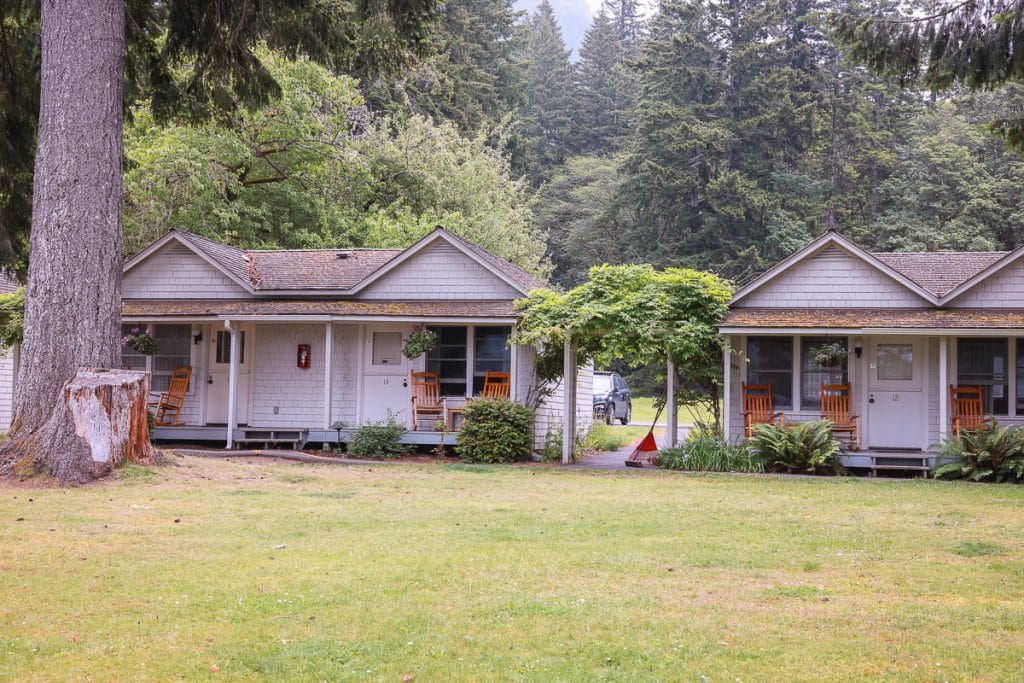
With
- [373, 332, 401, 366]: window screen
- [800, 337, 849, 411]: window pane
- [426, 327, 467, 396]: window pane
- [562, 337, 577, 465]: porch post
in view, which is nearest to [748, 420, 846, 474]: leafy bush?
[800, 337, 849, 411]: window pane

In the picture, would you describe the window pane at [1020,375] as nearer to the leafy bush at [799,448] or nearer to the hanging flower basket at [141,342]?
the leafy bush at [799,448]

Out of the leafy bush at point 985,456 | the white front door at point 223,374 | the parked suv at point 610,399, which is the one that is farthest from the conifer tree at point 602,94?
the leafy bush at point 985,456

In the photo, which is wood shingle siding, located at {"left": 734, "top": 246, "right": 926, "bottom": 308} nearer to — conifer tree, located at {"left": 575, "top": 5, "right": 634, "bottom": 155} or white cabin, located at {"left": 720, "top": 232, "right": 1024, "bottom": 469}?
white cabin, located at {"left": 720, "top": 232, "right": 1024, "bottom": 469}

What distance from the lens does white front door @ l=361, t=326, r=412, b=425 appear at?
66.5 ft

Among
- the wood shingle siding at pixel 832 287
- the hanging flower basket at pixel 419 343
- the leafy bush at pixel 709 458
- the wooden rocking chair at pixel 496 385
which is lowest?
the leafy bush at pixel 709 458

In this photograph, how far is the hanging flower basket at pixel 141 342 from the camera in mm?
20547

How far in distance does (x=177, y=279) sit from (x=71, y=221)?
8.06 meters

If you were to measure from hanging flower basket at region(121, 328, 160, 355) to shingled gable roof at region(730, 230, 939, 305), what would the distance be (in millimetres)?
11417

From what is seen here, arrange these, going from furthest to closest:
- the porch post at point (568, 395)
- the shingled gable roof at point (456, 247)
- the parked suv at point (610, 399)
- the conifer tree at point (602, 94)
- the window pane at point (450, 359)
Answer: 1. the conifer tree at point (602, 94)
2. the parked suv at point (610, 399)
3. the shingled gable roof at point (456, 247)
4. the window pane at point (450, 359)
5. the porch post at point (568, 395)

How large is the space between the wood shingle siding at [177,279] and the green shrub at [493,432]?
605 cm

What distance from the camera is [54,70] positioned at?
539 inches

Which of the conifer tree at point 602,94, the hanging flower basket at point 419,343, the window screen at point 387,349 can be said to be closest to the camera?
the hanging flower basket at point 419,343

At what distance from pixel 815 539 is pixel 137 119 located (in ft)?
85.4

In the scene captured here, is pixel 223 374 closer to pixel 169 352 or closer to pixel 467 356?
pixel 169 352
